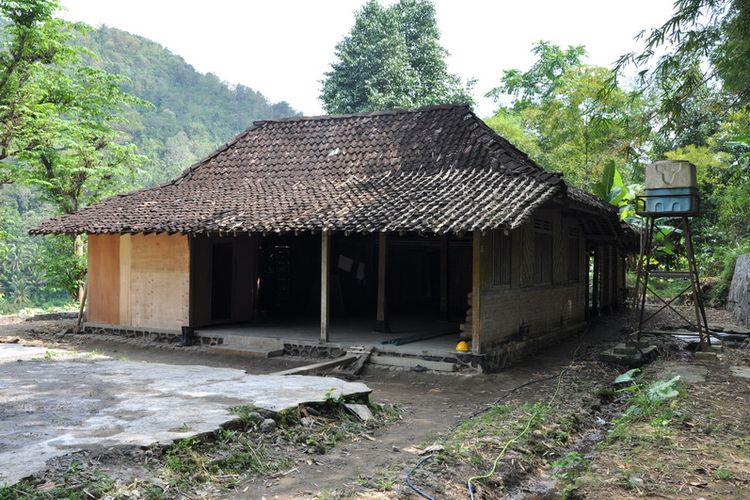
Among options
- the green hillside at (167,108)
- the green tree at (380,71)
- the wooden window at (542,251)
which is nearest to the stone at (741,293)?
the wooden window at (542,251)

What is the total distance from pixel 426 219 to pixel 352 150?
16.0 ft

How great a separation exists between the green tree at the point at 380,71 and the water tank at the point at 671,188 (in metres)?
19.5

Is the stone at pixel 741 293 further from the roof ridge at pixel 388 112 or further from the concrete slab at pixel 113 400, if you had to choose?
the concrete slab at pixel 113 400

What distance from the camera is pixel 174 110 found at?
202 ft

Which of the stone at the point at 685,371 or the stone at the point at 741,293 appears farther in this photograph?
the stone at the point at 741,293

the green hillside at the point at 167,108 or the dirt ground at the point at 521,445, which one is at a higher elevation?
the green hillside at the point at 167,108

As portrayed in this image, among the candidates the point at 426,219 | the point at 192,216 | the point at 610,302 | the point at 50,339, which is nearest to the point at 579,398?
the point at 426,219

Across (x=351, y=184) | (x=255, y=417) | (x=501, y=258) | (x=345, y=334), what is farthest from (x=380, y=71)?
(x=255, y=417)

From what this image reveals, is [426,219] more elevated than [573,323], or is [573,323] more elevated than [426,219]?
[426,219]

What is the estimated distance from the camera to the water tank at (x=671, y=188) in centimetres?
1002

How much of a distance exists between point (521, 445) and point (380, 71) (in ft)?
83.1

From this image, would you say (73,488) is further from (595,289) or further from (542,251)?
(595,289)

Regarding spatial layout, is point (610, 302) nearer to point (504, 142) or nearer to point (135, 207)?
point (504, 142)

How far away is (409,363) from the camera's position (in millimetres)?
10633
